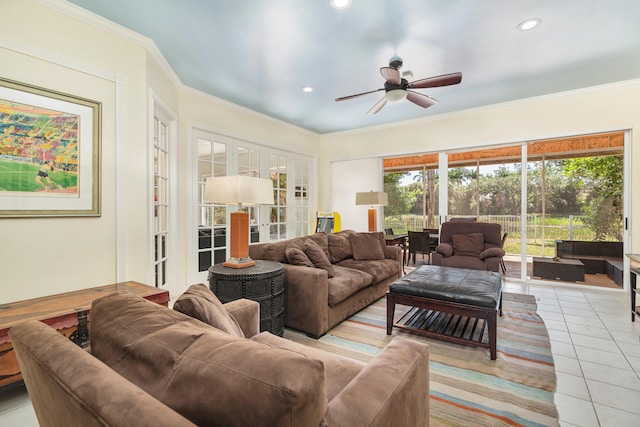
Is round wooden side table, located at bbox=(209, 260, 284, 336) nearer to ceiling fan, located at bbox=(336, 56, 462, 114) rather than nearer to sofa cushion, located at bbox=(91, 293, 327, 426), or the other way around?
sofa cushion, located at bbox=(91, 293, 327, 426)

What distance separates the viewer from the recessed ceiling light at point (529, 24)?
2580 millimetres

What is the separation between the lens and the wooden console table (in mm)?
1695

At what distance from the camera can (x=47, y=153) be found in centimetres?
229

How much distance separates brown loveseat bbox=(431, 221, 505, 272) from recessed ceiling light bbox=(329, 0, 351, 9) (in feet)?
11.7

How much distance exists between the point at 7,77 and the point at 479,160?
6.28 m

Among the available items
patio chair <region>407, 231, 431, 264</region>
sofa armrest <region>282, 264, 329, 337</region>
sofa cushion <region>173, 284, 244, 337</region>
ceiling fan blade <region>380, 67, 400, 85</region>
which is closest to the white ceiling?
ceiling fan blade <region>380, 67, 400, 85</region>

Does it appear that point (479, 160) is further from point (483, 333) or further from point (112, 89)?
point (112, 89)

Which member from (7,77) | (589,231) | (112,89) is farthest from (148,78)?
(589,231)

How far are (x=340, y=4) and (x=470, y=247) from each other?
12.6 ft

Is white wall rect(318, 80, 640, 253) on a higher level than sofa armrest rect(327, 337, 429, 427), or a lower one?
higher

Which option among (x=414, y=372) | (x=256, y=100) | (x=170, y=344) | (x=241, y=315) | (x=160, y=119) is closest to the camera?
(x=170, y=344)

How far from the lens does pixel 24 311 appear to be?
6.26 ft

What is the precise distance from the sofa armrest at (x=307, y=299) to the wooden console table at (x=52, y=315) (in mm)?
1044

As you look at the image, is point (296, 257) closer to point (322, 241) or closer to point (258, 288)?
point (258, 288)
